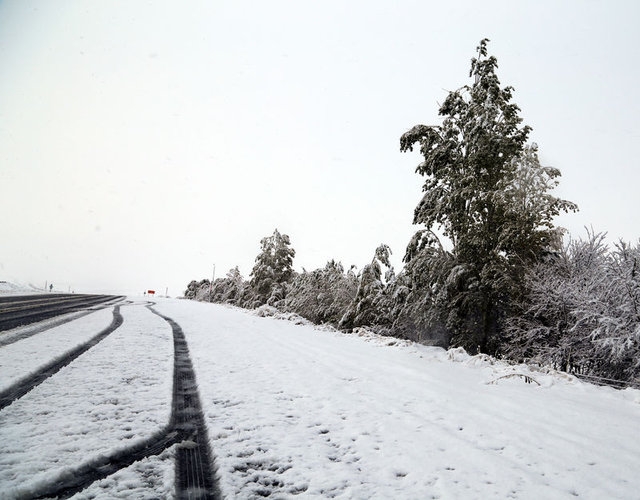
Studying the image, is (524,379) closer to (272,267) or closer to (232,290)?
(272,267)

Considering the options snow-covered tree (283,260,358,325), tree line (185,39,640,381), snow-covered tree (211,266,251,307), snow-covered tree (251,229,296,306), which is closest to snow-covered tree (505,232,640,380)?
tree line (185,39,640,381)

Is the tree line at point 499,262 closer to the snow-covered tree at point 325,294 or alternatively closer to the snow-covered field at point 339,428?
the snow-covered field at point 339,428

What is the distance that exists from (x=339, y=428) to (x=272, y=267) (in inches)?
1392

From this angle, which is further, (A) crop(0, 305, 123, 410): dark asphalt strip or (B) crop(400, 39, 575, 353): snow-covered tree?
(B) crop(400, 39, 575, 353): snow-covered tree

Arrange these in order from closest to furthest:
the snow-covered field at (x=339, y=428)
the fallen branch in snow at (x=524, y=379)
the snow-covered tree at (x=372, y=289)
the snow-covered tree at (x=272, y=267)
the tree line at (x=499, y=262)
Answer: the snow-covered field at (x=339, y=428) < the fallen branch in snow at (x=524, y=379) < the tree line at (x=499, y=262) < the snow-covered tree at (x=372, y=289) < the snow-covered tree at (x=272, y=267)

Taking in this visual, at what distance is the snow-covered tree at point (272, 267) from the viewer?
3697cm

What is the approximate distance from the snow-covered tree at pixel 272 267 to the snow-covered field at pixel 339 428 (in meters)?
30.9

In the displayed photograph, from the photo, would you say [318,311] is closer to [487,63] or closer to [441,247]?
[441,247]

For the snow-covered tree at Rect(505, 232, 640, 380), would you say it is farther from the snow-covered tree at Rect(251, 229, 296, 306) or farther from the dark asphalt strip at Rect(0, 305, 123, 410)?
the snow-covered tree at Rect(251, 229, 296, 306)

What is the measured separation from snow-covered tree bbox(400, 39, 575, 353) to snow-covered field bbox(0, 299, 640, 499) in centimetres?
611

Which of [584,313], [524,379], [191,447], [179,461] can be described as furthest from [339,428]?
[584,313]

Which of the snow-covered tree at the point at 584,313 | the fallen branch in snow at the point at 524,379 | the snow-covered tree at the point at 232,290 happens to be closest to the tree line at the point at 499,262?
the snow-covered tree at the point at 584,313

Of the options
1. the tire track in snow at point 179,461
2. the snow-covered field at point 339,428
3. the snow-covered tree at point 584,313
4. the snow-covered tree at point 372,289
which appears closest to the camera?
the tire track in snow at point 179,461

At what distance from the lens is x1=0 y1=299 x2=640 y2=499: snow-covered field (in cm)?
231
